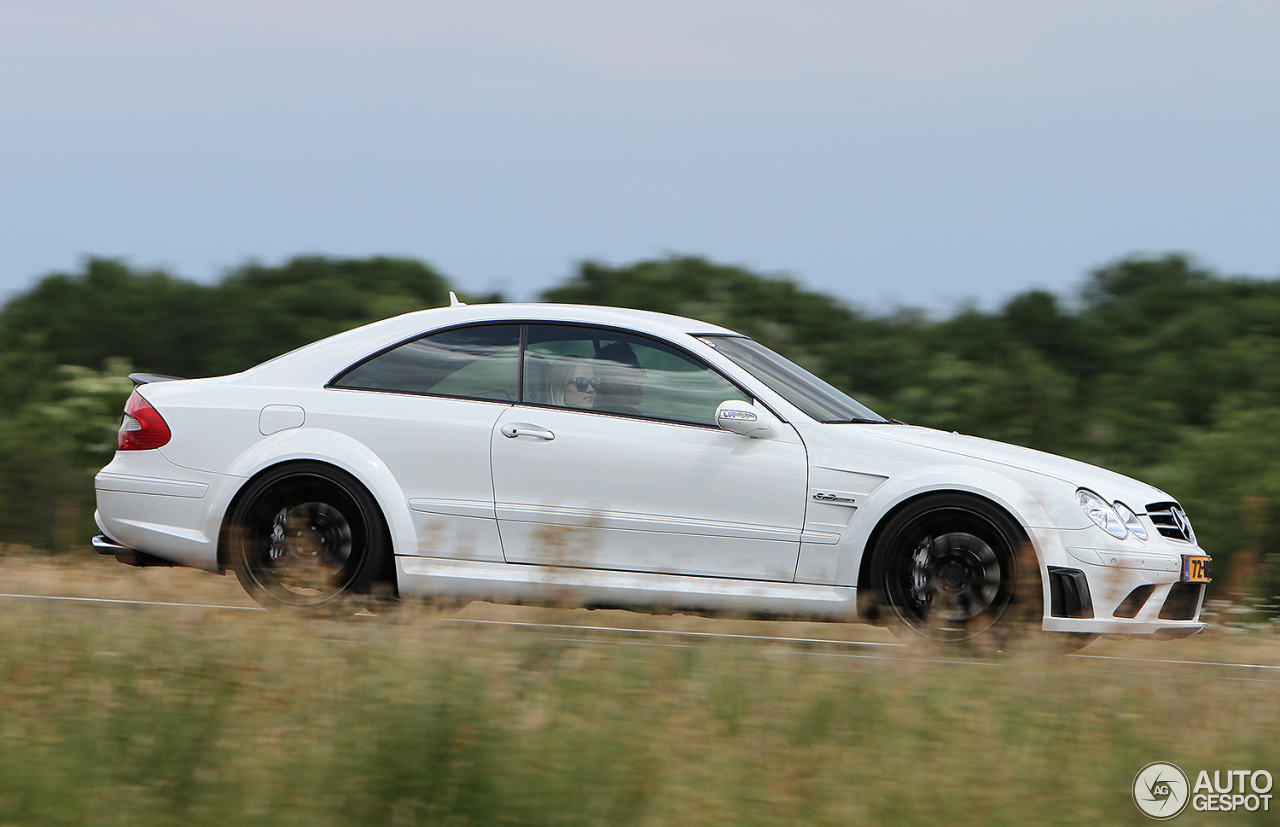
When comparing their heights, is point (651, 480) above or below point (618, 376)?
below

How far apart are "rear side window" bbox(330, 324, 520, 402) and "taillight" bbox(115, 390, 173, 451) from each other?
0.87 meters

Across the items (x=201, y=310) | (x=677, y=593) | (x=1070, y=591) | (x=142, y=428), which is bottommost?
(x=677, y=593)

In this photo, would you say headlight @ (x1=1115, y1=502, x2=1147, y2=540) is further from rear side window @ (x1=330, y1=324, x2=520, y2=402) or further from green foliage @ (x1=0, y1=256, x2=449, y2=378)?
green foliage @ (x1=0, y1=256, x2=449, y2=378)

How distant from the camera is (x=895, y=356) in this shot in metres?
25.0

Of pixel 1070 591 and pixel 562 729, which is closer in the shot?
pixel 562 729

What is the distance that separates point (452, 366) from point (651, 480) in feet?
3.88

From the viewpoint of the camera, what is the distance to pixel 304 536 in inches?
264

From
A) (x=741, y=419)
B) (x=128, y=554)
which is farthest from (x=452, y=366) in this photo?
(x=128, y=554)

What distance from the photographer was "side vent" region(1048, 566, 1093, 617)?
6129 millimetres

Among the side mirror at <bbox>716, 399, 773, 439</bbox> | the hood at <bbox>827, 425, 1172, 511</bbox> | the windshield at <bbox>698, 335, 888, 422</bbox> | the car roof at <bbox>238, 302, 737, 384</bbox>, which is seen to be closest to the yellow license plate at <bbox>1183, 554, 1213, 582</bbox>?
the hood at <bbox>827, 425, 1172, 511</bbox>

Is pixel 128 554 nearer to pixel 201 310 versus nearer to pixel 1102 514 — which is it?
pixel 1102 514

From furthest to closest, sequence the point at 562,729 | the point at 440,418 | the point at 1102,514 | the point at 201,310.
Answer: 1. the point at 201,310
2. the point at 440,418
3. the point at 1102,514
4. the point at 562,729

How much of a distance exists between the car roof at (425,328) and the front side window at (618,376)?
75mm

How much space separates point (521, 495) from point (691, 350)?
1.06 meters
